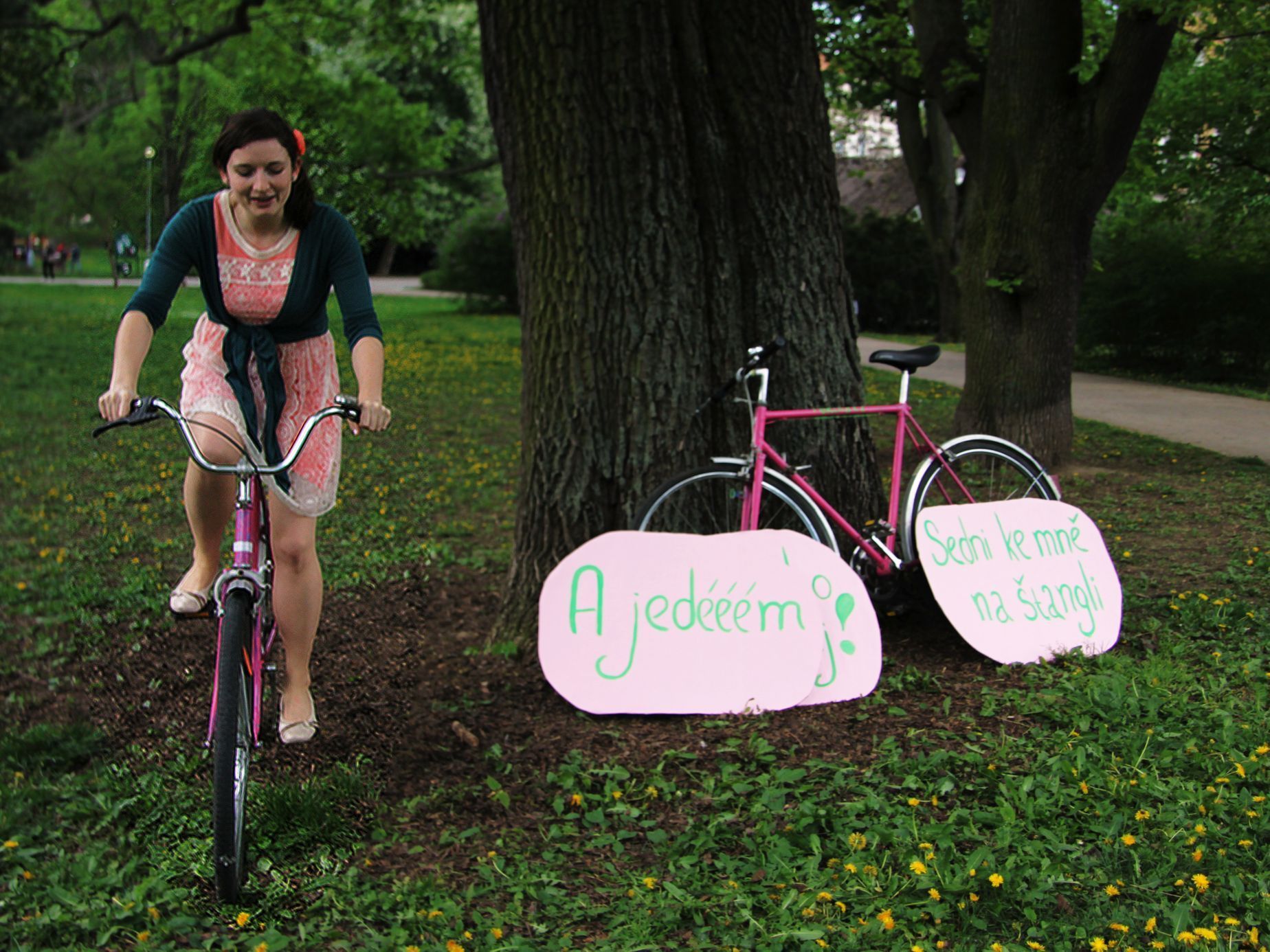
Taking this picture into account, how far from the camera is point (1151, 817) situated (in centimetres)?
314

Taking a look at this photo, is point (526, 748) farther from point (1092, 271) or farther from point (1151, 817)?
point (1092, 271)

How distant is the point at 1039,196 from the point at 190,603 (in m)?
6.26

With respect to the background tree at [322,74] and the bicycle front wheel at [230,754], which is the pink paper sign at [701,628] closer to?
the bicycle front wheel at [230,754]

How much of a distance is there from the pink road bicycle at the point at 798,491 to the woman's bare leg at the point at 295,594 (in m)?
1.24

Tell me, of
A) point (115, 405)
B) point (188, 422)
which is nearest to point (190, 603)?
point (188, 422)

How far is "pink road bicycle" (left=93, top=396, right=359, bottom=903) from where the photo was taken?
286cm

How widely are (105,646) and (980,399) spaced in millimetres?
5695

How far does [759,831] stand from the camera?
3213mm

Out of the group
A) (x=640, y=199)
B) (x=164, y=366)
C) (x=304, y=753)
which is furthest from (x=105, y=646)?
(x=164, y=366)

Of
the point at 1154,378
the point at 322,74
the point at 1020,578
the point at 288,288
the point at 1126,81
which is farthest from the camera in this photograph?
Answer: the point at 322,74

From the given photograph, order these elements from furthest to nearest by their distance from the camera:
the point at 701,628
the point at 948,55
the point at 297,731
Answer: the point at 948,55, the point at 701,628, the point at 297,731

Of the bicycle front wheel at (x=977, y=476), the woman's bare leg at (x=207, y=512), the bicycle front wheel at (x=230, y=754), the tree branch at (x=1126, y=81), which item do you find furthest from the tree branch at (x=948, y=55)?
the bicycle front wheel at (x=230, y=754)

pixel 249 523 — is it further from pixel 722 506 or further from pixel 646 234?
pixel 722 506

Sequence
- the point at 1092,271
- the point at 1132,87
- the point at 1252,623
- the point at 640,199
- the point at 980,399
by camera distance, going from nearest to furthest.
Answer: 1. the point at 640,199
2. the point at 1252,623
3. the point at 1132,87
4. the point at 980,399
5. the point at 1092,271
